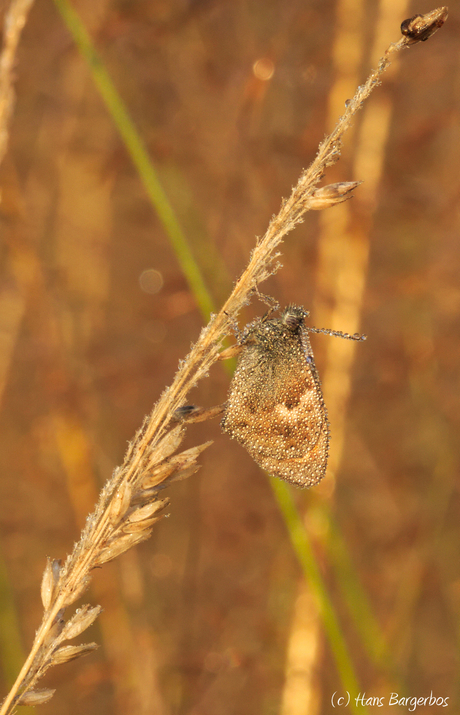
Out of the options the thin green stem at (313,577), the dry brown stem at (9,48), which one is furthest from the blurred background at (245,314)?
the dry brown stem at (9,48)

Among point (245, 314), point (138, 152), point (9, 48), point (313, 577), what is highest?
point (245, 314)

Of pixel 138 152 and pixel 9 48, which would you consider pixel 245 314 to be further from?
pixel 9 48

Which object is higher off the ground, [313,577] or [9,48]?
[9,48]

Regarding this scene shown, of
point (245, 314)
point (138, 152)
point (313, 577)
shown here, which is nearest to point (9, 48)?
point (138, 152)

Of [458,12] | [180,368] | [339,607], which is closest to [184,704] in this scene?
[339,607]

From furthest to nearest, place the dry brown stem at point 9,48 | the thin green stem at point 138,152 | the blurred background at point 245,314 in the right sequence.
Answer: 1. the blurred background at point 245,314
2. the thin green stem at point 138,152
3. the dry brown stem at point 9,48

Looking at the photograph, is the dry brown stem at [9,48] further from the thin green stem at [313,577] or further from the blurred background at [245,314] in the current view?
the blurred background at [245,314]

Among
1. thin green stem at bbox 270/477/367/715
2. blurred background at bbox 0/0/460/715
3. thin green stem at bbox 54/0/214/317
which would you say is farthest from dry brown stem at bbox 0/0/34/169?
blurred background at bbox 0/0/460/715

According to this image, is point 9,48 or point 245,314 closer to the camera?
point 9,48

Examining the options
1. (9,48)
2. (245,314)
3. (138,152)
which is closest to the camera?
(9,48)
